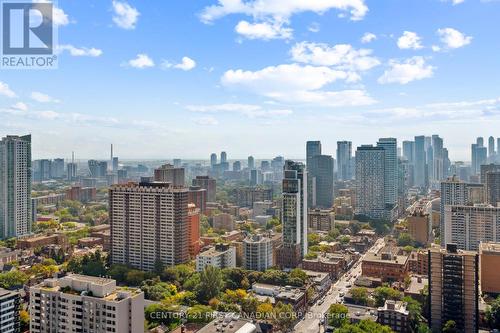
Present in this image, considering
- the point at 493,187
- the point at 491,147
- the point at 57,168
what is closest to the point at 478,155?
the point at 491,147

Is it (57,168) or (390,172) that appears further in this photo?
(57,168)

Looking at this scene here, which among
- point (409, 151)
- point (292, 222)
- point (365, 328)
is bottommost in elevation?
point (365, 328)

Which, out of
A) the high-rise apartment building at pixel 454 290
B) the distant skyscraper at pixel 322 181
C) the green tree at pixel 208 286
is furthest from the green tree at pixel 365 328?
the distant skyscraper at pixel 322 181

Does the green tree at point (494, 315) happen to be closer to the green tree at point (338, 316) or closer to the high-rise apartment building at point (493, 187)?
the green tree at point (338, 316)

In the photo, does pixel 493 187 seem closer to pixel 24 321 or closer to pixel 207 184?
pixel 207 184

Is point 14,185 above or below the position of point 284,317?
above
